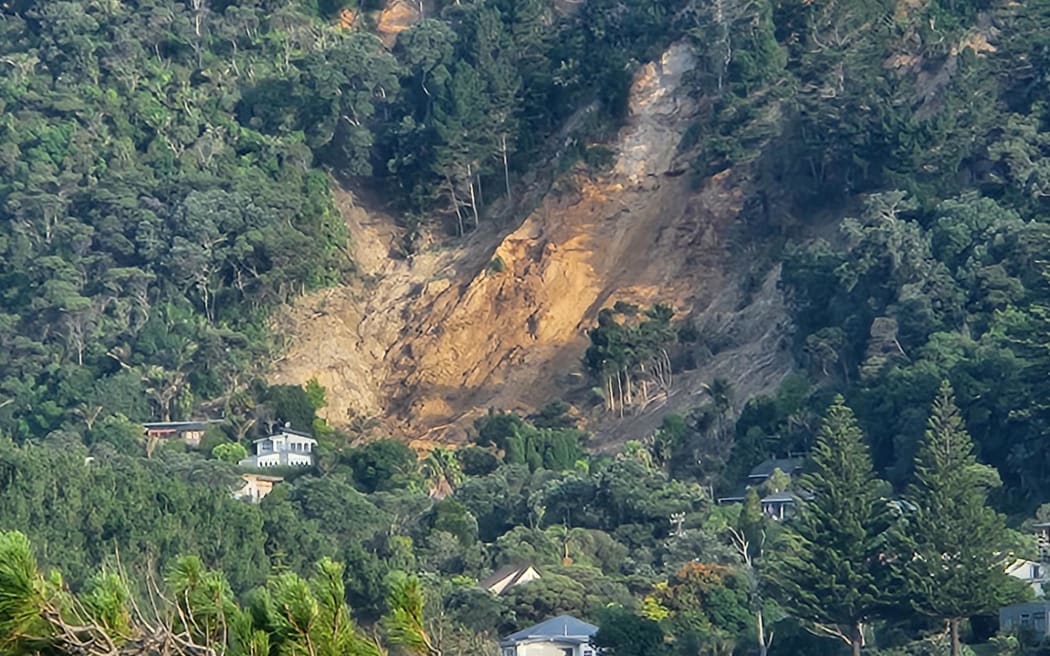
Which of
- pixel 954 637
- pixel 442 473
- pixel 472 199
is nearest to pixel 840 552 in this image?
pixel 954 637

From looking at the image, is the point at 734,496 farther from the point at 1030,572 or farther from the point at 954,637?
the point at 954,637

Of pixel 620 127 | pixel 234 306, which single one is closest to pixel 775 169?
pixel 620 127

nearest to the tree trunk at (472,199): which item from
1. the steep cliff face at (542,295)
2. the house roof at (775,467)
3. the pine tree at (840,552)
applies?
the steep cliff face at (542,295)

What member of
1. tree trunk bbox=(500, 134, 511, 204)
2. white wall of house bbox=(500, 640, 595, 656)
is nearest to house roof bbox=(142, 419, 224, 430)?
tree trunk bbox=(500, 134, 511, 204)

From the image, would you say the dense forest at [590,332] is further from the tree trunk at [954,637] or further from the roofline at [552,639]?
the roofline at [552,639]

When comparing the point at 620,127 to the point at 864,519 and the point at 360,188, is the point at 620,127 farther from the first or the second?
the point at 864,519

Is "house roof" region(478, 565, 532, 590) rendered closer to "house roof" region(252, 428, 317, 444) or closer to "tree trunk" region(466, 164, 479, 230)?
"house roof" region(252, 428, 317, 444)

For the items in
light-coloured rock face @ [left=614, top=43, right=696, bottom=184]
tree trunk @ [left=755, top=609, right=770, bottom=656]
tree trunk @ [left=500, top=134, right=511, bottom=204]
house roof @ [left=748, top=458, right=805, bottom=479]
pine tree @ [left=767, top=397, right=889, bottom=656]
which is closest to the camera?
pine tree @ [left=767, top=397, right=889, bottom=656]
